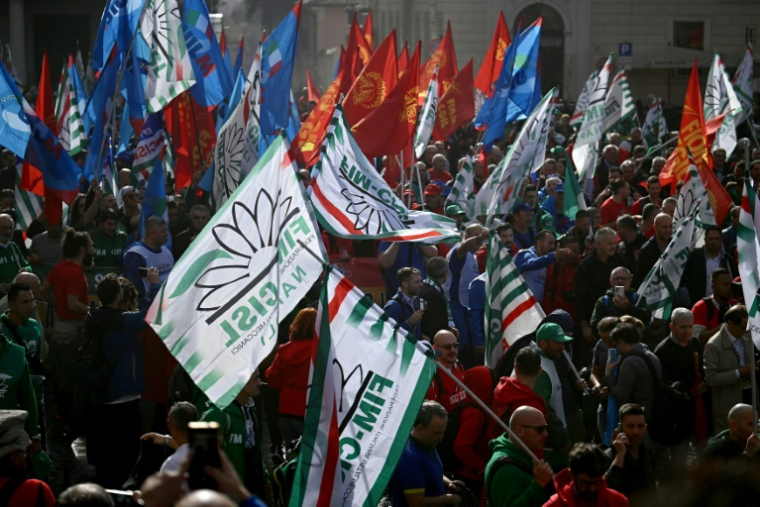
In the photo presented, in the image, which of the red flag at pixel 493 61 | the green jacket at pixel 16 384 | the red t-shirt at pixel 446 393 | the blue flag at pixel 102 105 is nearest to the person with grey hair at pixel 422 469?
the red t-shirt at pixel 446 393

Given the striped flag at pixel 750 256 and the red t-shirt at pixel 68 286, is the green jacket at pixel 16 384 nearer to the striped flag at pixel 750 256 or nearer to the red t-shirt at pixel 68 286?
the red t-shirt at pixel 68 286

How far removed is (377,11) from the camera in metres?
46.8

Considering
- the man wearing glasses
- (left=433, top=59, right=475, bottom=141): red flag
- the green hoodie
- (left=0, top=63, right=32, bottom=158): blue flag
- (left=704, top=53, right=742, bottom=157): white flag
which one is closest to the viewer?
the green hoodie

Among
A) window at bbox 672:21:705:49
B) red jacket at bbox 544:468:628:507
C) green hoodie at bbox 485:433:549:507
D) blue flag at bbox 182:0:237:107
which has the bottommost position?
window at bbox 672:21:705:49

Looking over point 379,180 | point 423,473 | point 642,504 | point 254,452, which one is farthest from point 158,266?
point 642,504

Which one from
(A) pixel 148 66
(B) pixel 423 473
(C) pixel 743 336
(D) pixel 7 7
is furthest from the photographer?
(D) pixel 7 7

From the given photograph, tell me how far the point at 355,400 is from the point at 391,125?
22.6ft

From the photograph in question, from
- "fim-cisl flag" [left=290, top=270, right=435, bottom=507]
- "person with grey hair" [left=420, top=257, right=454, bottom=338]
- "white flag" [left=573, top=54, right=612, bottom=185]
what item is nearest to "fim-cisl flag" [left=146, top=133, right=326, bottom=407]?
"fim-cisl flag" [left=290, top=270, right=435, bottom=507]

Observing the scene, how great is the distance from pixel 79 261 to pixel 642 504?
5.21m

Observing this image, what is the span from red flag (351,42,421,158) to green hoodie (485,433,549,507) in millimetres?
6623

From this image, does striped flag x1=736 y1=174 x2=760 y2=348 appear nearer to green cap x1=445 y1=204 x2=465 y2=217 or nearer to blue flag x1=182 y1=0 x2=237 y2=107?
green cap x1=445 y1=204 x2=465 y2=217

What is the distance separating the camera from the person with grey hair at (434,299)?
9492mm

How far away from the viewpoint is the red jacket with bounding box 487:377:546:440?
22.5 ft

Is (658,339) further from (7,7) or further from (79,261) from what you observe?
(7,7)
